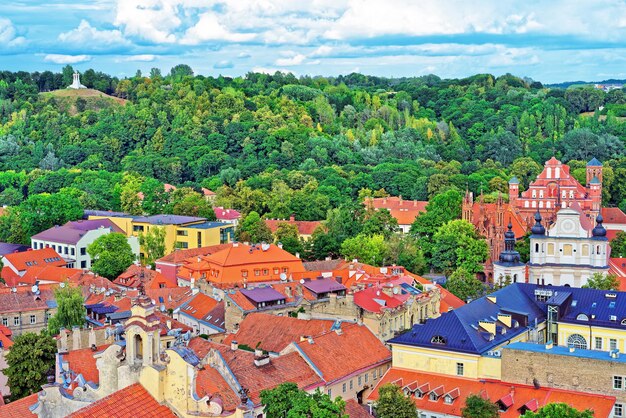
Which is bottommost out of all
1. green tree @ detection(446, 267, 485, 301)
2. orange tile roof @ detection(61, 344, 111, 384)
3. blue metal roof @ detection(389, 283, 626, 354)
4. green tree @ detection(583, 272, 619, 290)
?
green tree @ detection(446, 267, 485, 301)

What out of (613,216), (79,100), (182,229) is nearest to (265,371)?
(182,229)

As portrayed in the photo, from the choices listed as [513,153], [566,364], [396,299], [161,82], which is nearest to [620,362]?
[566,364]

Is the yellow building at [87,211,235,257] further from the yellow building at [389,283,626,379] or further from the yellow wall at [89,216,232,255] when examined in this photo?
the yellow building at [389,283,626,379]

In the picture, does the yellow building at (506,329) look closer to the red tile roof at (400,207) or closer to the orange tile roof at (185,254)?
the orange tile roof at (185,254)

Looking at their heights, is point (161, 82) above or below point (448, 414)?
above

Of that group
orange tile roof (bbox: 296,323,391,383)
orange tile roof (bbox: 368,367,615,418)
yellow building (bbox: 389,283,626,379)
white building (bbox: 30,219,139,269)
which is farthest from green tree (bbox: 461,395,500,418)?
white building (bbox: 30,219,139,269)

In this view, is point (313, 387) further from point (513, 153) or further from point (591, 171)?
point (513, 153)
